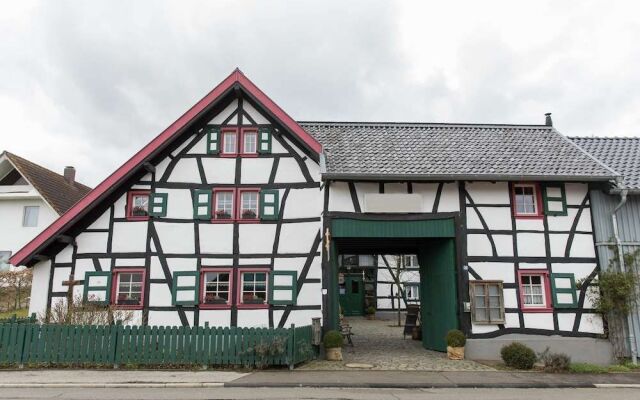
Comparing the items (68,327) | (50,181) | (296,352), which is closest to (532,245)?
(296,352)

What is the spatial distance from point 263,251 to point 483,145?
8.97 metres

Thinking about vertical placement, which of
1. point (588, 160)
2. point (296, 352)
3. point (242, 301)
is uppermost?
point (588, 160)

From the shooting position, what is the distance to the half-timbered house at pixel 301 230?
15.0m

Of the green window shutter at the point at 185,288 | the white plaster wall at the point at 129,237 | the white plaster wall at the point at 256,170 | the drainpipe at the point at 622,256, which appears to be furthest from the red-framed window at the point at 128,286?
the drainpipe at the point at 622,256

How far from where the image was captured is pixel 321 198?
51.6 feet

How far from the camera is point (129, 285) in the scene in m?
15.7

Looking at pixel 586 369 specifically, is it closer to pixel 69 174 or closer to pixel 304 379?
pixel 304 379

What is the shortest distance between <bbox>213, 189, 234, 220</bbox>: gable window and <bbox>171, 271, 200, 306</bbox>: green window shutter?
2.03m

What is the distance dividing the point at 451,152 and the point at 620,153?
257 inches

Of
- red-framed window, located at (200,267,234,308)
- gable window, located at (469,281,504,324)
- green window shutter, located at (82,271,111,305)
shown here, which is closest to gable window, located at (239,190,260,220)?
red-framed window, located at (200,267,234,308)

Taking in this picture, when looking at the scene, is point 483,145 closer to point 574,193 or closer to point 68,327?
point 574,193

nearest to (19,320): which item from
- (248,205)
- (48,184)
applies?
(248,205)

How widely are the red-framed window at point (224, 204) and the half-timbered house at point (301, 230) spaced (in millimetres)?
48

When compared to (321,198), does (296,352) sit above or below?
below
